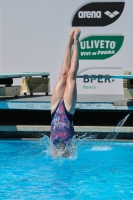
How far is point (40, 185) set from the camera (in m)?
6.43

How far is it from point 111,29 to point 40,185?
724 centimetres

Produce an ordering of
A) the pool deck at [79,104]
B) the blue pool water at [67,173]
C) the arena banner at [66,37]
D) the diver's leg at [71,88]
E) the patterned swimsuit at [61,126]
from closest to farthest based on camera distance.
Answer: the blue pool water at [67,173] < the patterned swimsuit at [61,126] < the diver's leg at [71,88] < the pool deck at [79,104] < the arena banner at [66,37]

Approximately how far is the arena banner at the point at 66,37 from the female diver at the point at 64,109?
204 inches

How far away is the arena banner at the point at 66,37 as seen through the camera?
1292 cm

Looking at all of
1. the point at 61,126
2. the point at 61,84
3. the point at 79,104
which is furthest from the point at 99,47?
the point at 61,126

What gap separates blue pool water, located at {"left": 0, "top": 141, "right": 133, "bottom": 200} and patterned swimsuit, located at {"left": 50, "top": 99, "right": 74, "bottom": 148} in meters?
0.36

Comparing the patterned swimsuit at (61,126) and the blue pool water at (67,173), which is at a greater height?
the patterned swimsuit at (61,126)

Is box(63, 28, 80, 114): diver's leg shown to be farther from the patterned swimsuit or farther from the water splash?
the water splash

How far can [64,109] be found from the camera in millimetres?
7559

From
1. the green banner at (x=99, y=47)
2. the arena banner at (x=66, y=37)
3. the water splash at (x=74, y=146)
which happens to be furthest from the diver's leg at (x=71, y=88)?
the green banner at (x=99, y=47)

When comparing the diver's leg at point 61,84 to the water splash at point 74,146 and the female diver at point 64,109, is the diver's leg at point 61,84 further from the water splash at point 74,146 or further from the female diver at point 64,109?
the water splash at point 74,146

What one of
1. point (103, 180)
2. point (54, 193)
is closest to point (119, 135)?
point (103, 180)

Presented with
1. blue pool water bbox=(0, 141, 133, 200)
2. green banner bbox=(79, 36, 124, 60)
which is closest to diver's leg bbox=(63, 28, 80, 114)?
blue pool water bbox=(0, 141, 133, 200)

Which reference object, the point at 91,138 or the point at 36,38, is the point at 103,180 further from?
the point at 36,38
